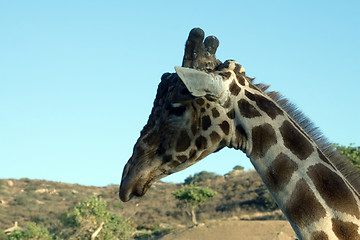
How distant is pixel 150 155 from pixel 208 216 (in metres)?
59.3

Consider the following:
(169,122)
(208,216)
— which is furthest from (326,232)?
(208,216)

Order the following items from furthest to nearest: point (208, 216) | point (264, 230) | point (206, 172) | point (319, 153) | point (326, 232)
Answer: point (206, 172) < point (208, 216) < point (264, 230) < point (319, 153) < point (326, 232)

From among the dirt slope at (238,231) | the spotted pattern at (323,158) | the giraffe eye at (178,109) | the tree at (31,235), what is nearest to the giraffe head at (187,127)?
the giraffe eye at (178,109)

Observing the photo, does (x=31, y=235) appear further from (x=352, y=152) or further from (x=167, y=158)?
(x=167, y=158)

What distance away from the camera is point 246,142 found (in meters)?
5.24

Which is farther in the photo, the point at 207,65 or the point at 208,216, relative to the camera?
the point at 208,216

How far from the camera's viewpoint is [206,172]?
310 feet

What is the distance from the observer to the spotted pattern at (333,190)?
4.77 m

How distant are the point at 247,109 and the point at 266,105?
7.7 inches

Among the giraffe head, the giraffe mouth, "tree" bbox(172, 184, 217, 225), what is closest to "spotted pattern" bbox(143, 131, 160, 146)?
the giraffe head

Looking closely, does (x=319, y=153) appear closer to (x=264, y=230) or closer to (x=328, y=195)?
(x=328, y=195)

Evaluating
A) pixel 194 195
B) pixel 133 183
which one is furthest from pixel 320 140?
pixel 194 195

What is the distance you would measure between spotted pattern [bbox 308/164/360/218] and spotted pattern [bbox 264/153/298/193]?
6.7 inches

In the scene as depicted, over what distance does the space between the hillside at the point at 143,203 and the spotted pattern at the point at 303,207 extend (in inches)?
1937
